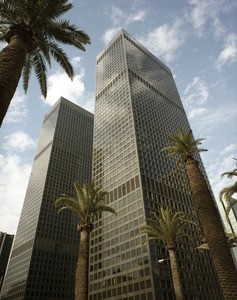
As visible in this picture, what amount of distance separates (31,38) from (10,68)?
4384mm

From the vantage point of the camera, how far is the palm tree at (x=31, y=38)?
12.2 m

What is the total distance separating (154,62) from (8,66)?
16202 cm

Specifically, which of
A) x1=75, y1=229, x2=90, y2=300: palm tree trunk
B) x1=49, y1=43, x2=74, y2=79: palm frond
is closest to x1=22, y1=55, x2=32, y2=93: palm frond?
x1=49, y1=43, x2=74, y2=79: palm frond

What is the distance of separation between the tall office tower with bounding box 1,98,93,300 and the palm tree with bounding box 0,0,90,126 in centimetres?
12841

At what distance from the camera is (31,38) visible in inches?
619

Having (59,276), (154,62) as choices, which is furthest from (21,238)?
(154,62)

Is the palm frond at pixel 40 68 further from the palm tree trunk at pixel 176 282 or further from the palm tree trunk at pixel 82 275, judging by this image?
the palm tree trunk at pixel 176 282

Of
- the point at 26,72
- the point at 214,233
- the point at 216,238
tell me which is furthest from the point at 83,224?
the point at 26,72

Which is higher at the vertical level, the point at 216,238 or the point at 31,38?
the point at 31,38

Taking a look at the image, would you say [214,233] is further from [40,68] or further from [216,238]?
[40,68]

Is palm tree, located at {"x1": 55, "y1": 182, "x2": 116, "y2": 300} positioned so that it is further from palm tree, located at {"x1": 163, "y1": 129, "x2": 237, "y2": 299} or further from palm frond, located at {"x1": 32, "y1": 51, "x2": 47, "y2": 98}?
palm frond, located at {"x1": 32, "y1": 51, "x2": 47, "y2": 98}

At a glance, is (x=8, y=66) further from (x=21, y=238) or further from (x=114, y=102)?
(x=21, y=238)

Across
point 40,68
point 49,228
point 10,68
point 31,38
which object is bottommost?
point 10,68

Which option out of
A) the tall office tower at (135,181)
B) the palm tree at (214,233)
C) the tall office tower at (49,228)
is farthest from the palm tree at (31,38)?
the tall office tower at (49,228)
